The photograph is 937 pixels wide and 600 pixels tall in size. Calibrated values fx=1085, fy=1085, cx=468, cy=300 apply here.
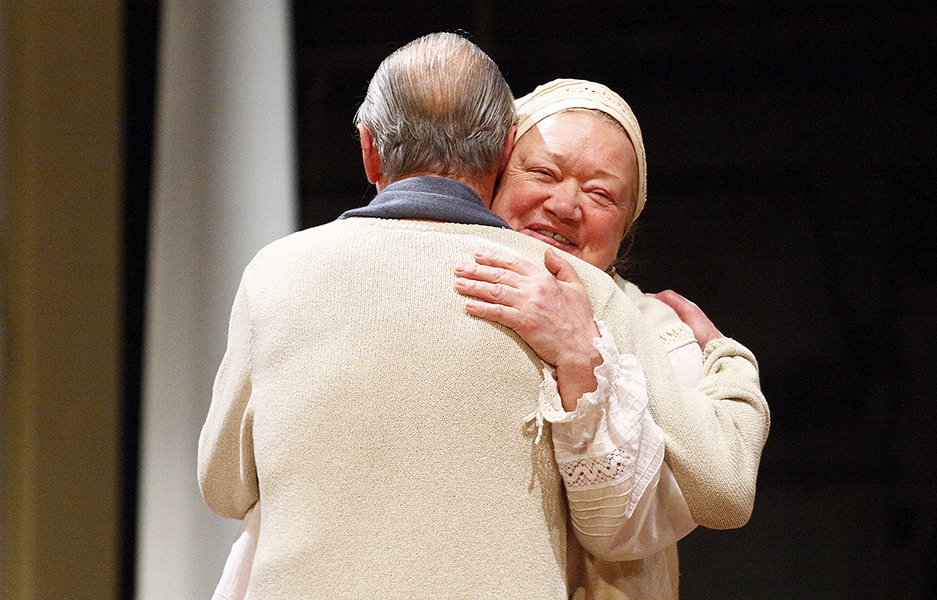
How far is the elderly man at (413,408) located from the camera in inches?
46.3

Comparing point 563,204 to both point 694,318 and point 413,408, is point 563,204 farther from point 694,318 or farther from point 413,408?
point 413,408

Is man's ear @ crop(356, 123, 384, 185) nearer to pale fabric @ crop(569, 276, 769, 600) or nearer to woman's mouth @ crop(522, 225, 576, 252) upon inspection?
woman's mouth @ crop(522, 225, 576, 252)

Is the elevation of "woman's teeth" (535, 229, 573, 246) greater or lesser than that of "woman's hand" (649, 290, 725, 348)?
greater

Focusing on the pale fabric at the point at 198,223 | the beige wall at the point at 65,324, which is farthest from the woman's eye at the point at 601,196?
the beige wall at the point at 65,324

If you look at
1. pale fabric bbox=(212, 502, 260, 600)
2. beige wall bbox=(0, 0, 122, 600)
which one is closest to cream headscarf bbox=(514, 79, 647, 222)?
pale fabric bbox=(212, 502, 260, 600)

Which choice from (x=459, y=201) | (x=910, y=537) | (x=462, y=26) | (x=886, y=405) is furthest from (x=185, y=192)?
(x=910, y=537)

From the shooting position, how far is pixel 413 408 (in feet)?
3.90

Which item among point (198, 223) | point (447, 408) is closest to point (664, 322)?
point (447, 408)

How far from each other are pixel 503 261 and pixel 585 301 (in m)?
0.11

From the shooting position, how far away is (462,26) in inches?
126

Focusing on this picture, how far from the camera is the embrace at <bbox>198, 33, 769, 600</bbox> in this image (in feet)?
3.87

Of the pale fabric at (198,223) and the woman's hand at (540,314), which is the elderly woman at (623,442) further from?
the pale fabric at (198,223)

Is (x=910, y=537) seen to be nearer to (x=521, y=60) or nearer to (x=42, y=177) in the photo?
(x=521, y=60)

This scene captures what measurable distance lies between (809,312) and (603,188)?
1768 millimetres
